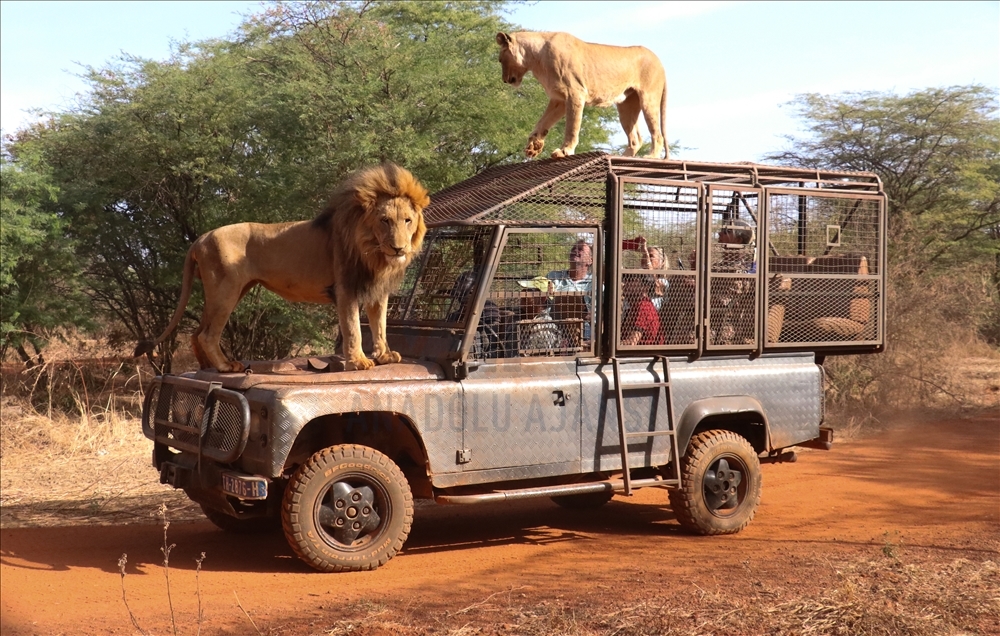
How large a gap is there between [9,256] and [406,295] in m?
6.15

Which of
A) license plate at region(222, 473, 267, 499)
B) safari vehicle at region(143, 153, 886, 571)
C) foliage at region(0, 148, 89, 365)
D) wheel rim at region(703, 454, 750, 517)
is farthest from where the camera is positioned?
foliage at region(0, 148, 89, 365)

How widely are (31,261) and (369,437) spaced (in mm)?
7353

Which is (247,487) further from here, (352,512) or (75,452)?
(75,452)

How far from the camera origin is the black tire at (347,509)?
17.9 feet

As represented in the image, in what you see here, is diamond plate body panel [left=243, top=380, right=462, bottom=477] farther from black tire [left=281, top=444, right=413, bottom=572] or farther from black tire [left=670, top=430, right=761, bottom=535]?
black tire [left=670, top=430, right=761, bottom=535]

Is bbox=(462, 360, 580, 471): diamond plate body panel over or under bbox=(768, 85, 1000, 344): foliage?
under

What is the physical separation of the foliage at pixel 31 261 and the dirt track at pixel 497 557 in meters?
4.94

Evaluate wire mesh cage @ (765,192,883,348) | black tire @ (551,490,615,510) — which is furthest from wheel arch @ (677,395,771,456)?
black tire @ (551,490,615,510)

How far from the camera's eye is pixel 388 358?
19.7 ft

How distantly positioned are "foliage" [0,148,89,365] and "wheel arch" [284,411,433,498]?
20.8 feet

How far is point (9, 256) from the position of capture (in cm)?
1098

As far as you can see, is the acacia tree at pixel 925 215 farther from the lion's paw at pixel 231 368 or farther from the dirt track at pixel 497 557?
the lion's paw at pixel 231 368

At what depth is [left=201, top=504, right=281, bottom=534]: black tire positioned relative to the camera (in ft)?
22.0

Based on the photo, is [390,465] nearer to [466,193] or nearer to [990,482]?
[466,193]
